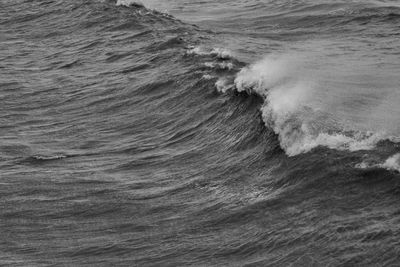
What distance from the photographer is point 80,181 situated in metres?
16.3

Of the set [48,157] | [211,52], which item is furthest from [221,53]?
[48,157]

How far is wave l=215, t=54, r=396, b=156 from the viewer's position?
1455cm

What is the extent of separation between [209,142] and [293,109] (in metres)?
2.04

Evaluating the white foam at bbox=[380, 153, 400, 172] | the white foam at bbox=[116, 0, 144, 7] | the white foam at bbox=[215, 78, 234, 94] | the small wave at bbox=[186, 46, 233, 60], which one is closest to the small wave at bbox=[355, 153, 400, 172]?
the white foam at bbox=[380, 153, 400, 172]

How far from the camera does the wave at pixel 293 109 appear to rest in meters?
14.5

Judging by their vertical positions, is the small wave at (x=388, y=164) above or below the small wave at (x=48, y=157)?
above

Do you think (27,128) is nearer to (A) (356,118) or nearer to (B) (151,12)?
(A) (356,118)

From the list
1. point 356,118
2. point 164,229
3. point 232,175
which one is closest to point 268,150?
point 232,175

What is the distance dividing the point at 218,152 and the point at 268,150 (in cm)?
135

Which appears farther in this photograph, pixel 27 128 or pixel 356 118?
pixel 27 128

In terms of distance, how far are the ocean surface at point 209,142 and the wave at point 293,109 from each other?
4cm

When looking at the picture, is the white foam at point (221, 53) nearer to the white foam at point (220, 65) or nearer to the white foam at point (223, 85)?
the white foam at point (220, 65)

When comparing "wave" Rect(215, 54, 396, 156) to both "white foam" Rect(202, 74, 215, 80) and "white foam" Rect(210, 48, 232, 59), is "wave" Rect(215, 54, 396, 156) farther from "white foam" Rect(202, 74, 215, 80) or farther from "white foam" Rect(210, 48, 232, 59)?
"white foam" Rect(210, 48, 232, 59)

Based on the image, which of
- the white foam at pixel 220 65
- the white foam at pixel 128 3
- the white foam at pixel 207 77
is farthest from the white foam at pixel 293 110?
the white foam at pixel 128 3
